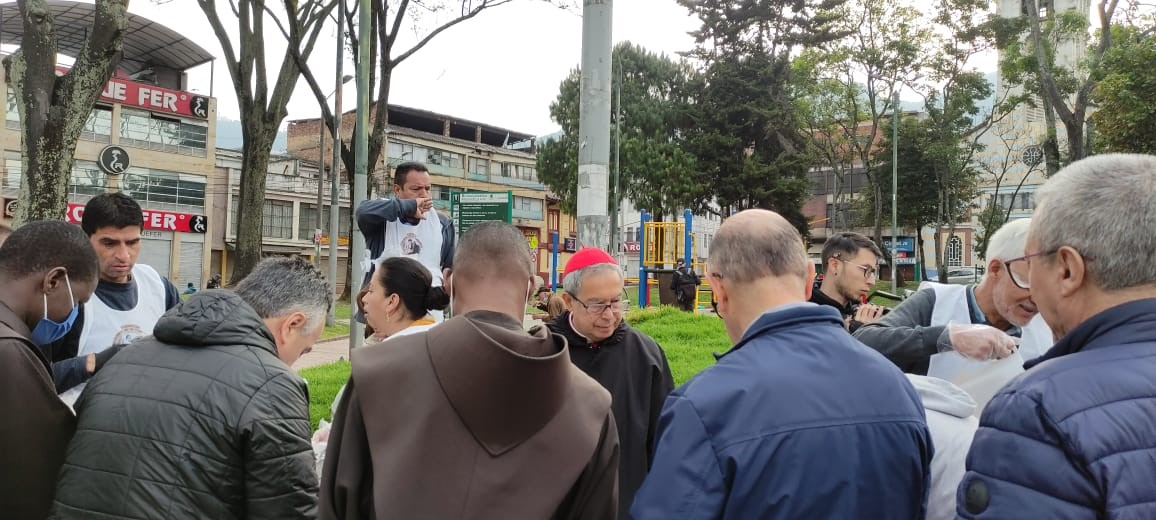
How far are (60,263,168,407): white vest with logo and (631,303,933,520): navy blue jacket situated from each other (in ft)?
9.41

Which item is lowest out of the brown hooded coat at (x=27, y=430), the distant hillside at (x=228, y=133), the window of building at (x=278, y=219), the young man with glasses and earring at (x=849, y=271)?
the brown hooded coat at (x=27, y=430)

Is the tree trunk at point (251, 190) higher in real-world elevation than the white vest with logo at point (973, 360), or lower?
higher

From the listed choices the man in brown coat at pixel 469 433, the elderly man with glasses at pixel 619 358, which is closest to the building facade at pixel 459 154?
the elderly man with glasses at pixel 619 358

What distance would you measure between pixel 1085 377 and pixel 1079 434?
12cm

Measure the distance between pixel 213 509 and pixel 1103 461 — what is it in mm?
2159

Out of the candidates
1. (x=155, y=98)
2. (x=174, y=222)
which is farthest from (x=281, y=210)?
(x=155, y=98)

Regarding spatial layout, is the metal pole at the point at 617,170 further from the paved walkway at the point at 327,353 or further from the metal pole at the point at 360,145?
the metal pole at the point at 360,145

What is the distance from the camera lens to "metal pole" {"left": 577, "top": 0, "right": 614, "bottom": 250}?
586 centimetres

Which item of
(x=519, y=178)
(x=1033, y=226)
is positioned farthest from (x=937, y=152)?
(x=1033, y=226)

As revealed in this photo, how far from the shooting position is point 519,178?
58469 mm

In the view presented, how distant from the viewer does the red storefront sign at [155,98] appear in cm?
3641

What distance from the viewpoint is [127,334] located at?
3.78m

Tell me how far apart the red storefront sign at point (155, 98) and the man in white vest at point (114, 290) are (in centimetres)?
3715

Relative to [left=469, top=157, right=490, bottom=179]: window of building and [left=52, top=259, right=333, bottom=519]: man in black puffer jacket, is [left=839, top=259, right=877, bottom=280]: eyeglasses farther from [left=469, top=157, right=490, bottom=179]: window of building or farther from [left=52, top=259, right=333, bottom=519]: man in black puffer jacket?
[left=469, top=157, right=490, bottom=179]: window of building
